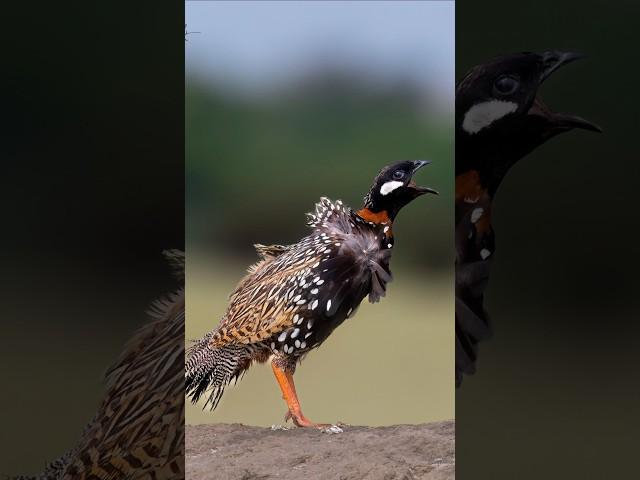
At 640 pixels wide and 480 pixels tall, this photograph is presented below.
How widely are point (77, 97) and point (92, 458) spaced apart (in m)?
1.21

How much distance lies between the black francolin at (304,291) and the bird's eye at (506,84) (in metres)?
1.75

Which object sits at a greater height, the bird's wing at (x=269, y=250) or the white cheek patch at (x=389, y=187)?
the white cheek patch at (x=389, y=187)

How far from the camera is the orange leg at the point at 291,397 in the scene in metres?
4.54

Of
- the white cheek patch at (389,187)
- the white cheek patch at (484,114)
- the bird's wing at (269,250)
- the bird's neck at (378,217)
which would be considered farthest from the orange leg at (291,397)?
the white cheek patch at (484,114)

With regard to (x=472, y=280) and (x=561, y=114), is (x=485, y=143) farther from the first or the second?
(x=472, y=280)

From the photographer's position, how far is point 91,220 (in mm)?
2479

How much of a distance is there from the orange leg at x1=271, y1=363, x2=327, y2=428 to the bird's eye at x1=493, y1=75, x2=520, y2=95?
2.36 metres

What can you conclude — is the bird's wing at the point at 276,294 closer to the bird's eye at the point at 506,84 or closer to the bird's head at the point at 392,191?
the bird's head at the point at 392,191

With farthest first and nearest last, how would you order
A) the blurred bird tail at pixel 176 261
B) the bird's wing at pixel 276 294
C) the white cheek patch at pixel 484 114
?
the bird's wing at pixel 276 294, the white cheek patch at pixel 484 114, the blurred bird tail at pixel 176 261

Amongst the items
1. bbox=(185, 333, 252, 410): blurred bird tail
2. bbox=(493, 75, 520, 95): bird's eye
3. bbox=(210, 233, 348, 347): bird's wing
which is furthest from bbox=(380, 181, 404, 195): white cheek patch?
bbox=(493, 75, 520, 95): bird's eye

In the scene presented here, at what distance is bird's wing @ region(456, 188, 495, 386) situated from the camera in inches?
109

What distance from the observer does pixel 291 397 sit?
4578 mm

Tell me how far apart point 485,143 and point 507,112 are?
151 mm

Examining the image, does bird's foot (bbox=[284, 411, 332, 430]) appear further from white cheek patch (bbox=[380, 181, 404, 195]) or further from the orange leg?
white cheek patch (bbox=[380, 181, 404, 195])
